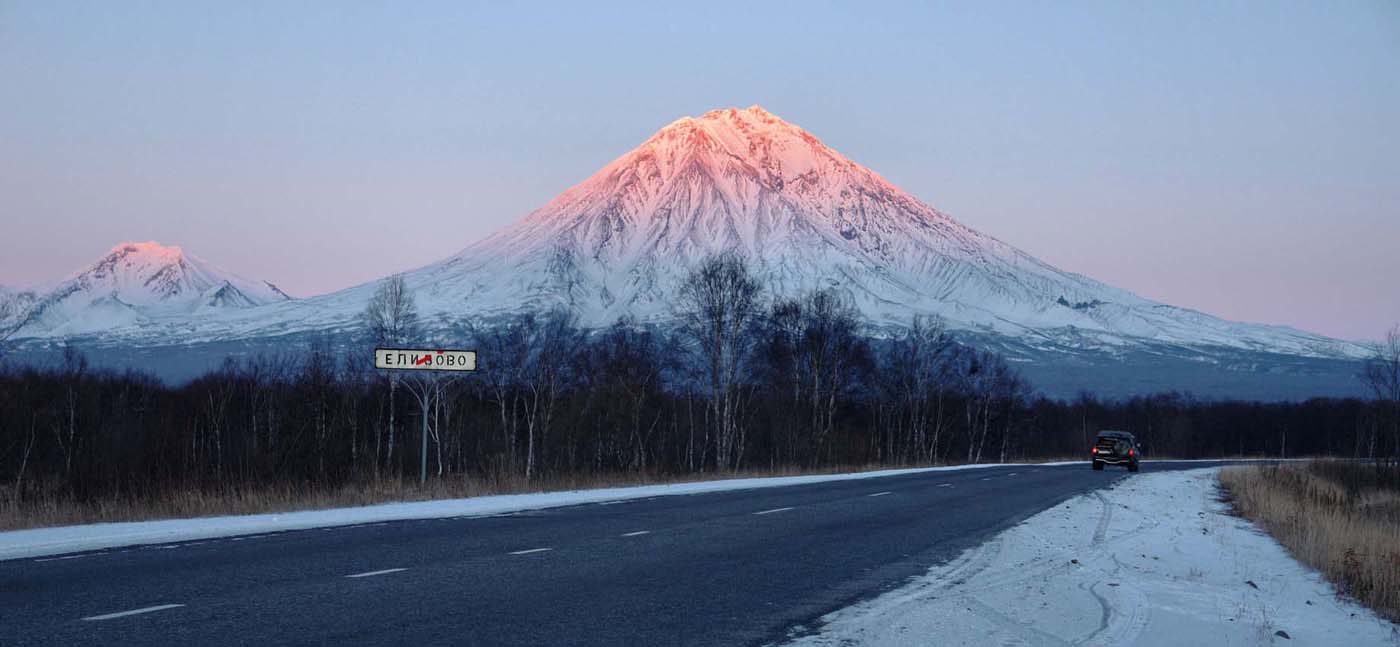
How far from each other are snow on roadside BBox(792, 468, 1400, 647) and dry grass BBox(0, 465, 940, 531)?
11397mm

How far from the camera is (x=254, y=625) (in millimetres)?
8812

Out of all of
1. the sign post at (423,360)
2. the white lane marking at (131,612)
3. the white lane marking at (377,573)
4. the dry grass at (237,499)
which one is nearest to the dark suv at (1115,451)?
the dry grass at (237,499)

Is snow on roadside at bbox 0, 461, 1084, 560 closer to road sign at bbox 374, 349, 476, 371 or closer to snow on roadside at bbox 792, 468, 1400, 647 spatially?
road sign at bbox 374, 349, 476, 371

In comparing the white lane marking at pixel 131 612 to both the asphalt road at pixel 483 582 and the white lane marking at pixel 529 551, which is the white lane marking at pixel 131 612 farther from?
the white lane marking at pixel 529 551

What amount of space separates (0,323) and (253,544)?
1206 inches

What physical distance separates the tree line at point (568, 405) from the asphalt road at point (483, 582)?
37.4 ft

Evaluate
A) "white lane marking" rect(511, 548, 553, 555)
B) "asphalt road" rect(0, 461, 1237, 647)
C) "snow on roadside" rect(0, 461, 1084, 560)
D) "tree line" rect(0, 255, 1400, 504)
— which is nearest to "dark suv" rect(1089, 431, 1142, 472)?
"tree line" rect(0, 255, 1400, 504)

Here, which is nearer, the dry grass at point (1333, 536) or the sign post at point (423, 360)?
the dry grass at point (1333, 536)

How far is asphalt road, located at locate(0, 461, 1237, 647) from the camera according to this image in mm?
8789

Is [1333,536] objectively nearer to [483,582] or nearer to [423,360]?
[483,582]

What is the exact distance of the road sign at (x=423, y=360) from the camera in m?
30.1

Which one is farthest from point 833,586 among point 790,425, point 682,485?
point 790,425

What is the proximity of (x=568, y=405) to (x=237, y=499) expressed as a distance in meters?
50.2

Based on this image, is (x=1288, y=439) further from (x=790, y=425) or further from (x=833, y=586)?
(x=833, y=586)
